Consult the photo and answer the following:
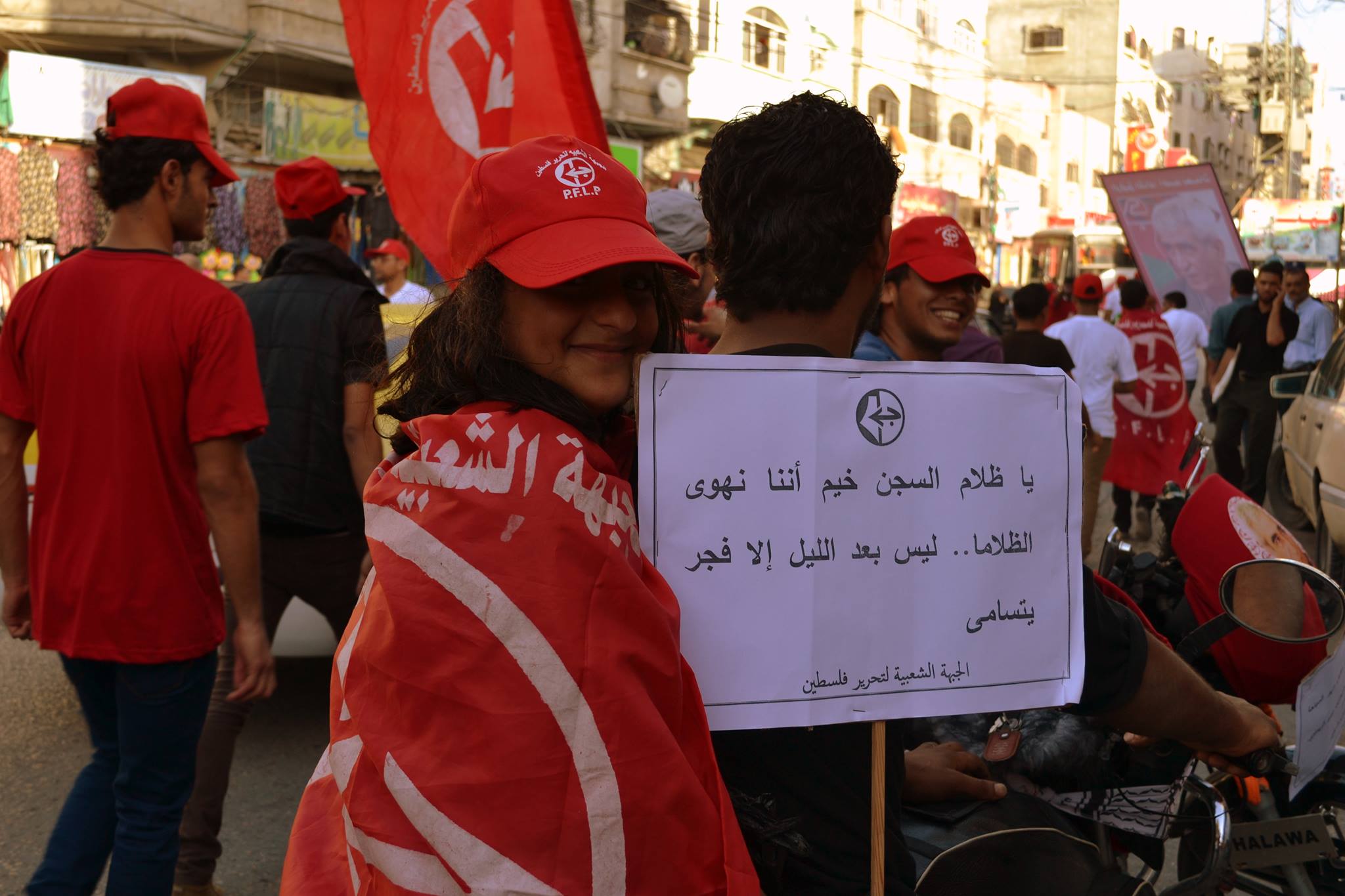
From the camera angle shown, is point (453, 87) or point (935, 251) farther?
point (935, 251)

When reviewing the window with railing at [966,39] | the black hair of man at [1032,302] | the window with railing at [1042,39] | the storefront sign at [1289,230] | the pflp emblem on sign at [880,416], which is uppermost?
the window with railing at [1042,39]

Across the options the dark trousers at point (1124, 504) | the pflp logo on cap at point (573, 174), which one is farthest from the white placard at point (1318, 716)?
the dark trousers at point (1124, 504)

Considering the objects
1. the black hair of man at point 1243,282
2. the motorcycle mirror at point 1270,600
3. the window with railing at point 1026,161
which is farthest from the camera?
the window with railing at point 1026,161

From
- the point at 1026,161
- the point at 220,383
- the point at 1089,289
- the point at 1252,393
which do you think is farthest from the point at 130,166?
the point at 1026,161

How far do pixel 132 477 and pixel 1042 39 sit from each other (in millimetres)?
73288

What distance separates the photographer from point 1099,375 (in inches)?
328

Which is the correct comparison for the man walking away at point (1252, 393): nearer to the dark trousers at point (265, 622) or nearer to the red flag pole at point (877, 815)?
the dark trousers at point (265, 622)

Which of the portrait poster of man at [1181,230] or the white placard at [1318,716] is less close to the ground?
the portrait poster of man at [1181,230]

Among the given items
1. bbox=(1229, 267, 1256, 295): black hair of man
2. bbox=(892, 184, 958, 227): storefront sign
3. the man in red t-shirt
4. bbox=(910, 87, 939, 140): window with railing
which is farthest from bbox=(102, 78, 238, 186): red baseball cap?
bbox=(910, 87, 939, 140): window with railing

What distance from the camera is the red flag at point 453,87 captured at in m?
3.40

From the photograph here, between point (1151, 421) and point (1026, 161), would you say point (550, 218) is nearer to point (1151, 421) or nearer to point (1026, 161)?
point (1151, 421)

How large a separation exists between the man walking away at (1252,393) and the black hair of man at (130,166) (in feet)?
31.2

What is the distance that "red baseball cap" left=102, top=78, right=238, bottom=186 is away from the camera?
288cm

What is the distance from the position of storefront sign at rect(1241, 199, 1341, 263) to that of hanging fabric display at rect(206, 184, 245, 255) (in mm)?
24233
